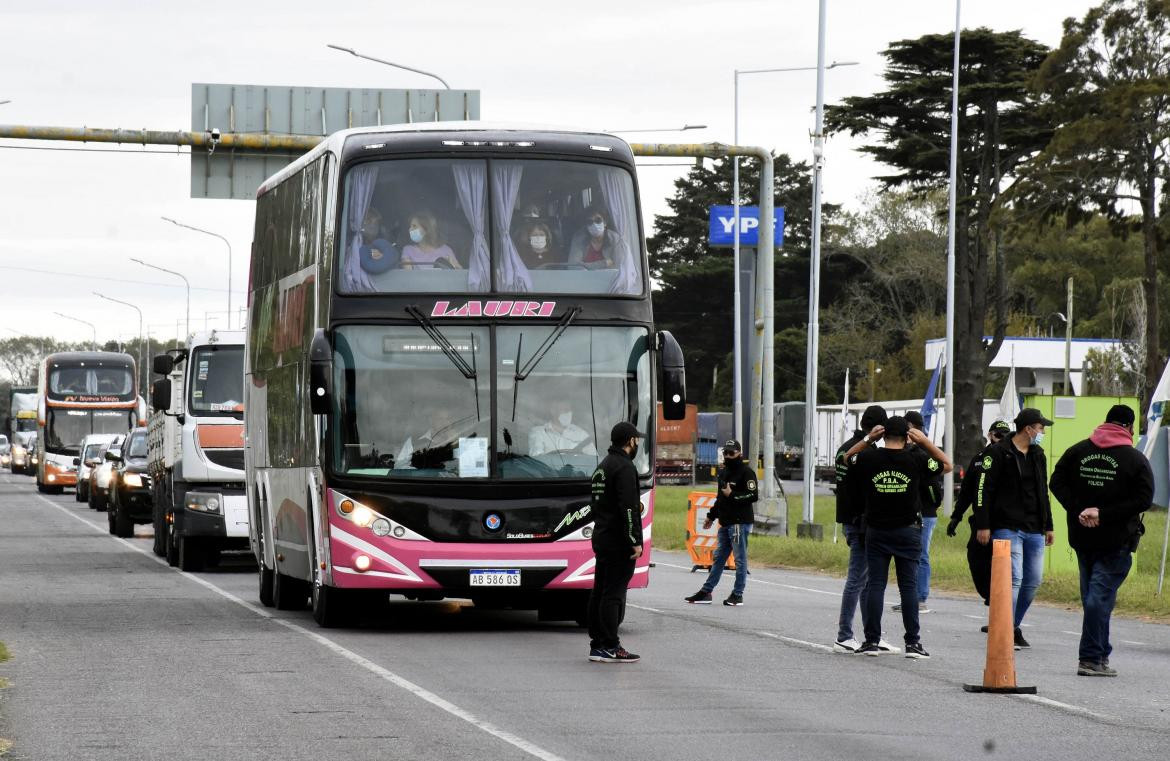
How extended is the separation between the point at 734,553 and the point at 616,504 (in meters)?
6.25

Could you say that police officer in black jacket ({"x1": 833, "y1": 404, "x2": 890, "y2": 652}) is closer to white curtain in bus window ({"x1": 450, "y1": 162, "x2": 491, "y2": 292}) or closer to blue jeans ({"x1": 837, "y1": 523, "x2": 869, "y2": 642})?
blue jeans ({"x1": 837, "y1": 523, "x2": 869, "y2": 642})

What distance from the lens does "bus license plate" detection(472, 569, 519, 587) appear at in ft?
53.9

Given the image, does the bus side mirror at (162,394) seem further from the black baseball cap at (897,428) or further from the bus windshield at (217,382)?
the black baseball cap at (897,428)

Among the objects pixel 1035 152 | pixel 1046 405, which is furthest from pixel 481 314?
pixel 1035 152

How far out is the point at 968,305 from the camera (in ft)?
170

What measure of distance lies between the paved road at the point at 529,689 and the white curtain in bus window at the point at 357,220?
9.43 feet

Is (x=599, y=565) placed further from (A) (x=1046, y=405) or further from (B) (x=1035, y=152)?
(B) (x=1035, y=152)

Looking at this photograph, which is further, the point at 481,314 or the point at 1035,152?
the point at 1035,152

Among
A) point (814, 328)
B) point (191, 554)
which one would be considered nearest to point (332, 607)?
point (191, 554)

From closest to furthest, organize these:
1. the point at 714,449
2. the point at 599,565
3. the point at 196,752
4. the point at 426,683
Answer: the point at 196,752 → the point at 426,683 → the point at 599,565 → the point at 714,449

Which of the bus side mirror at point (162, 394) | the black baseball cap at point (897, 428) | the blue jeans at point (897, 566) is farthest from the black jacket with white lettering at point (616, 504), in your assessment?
the bus side mirror at point (162, 394)

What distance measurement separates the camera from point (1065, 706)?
12.3m

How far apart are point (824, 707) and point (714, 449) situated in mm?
72471

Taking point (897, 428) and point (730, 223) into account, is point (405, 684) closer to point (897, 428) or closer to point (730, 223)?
point (897, 428)
